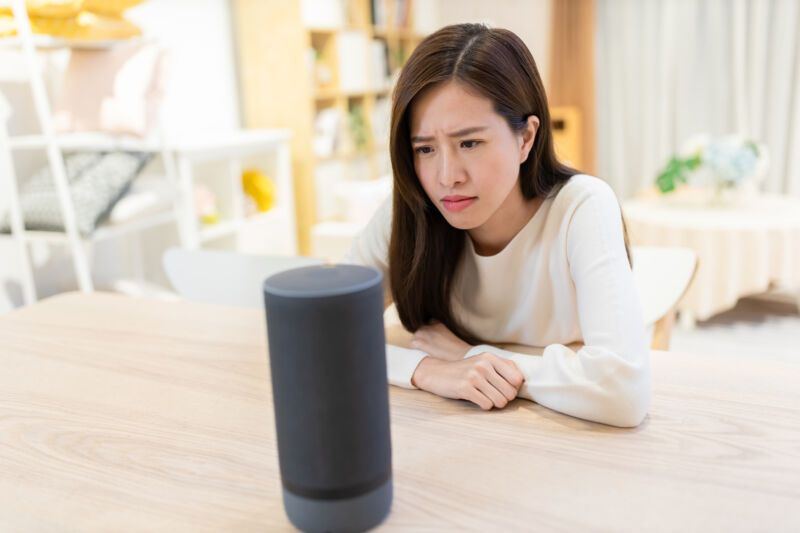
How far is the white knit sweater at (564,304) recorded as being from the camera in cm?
82

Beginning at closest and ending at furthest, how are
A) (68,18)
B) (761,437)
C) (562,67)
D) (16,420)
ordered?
(761,437) < (16,420) < (68,18) < (562,67)

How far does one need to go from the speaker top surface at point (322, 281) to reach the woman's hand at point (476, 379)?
35 centimetres

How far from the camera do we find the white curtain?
4691 millimetres

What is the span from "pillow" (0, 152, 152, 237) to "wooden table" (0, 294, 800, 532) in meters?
1.65

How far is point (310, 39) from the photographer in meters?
4.21

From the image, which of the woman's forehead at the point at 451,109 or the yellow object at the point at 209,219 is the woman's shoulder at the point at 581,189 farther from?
the yellow object at the point at 209,219

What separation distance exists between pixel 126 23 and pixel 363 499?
265 cm

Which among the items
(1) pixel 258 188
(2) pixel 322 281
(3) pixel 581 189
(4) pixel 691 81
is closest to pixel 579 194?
(3) pixel 581 189

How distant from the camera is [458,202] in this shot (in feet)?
3.38

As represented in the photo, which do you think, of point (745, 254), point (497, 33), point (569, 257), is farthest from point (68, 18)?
point (745, 254)

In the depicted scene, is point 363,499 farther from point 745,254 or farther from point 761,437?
point 745,254

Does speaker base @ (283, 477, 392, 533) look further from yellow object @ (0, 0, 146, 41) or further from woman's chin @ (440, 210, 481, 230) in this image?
yellow object @ (0, 0, 146, 41)

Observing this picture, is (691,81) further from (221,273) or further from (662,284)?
(221,273)

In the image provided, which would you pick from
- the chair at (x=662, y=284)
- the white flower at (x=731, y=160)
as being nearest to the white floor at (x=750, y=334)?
the white flower at (x=731, y=160)
